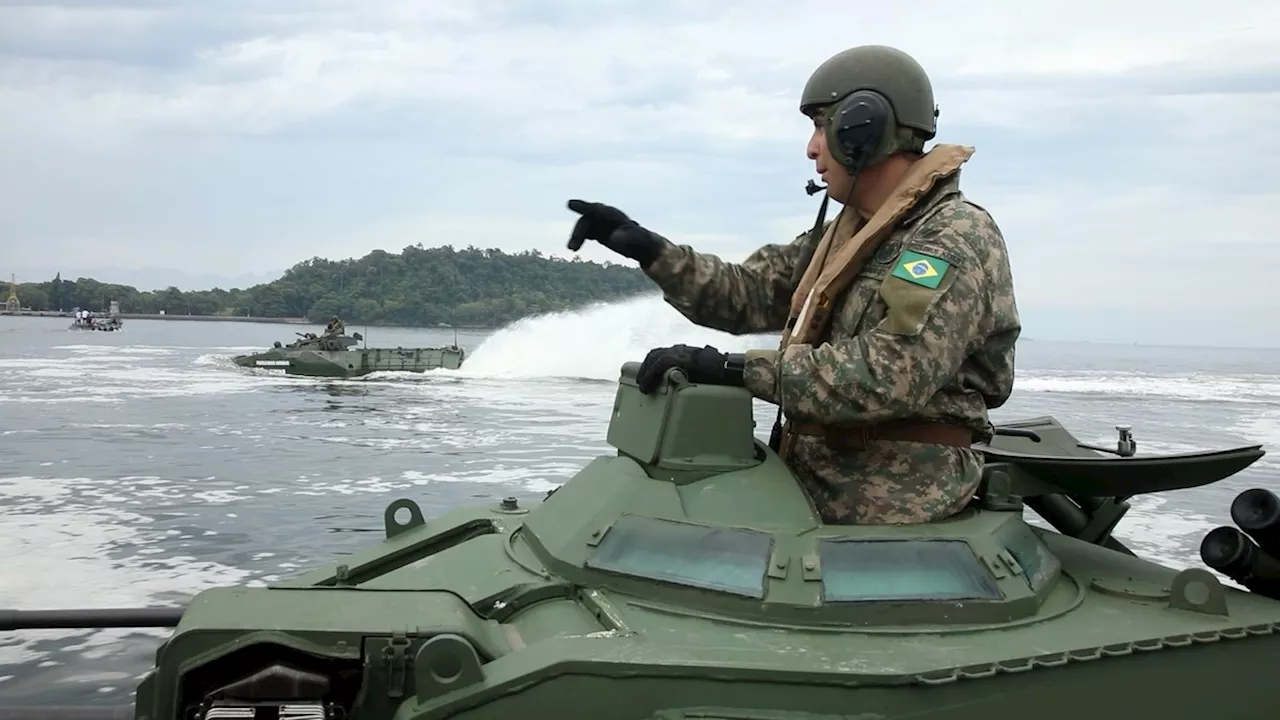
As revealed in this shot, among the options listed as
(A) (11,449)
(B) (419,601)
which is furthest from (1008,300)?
(A) (11,449)

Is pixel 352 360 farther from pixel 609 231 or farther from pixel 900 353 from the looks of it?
pixel 900 353

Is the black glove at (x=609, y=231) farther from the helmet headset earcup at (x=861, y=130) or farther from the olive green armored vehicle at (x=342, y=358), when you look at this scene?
the olive green armored vehicle at (x=342, y=358)

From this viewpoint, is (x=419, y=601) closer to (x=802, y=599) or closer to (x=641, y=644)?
(x=641, y=644)

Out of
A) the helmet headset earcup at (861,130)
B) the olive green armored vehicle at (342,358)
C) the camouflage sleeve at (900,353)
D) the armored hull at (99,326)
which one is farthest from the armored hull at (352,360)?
the armored hull at (99,326)

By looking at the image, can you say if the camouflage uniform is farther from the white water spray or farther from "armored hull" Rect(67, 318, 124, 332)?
"armored hull" Rect(67, 318, 124, 332)

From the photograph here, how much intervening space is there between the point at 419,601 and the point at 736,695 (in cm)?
99

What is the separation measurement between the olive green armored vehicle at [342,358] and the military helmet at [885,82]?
32.3 metres

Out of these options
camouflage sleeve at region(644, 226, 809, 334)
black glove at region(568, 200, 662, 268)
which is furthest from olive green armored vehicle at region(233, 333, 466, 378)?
black glove at region(568, 200, 662, 268)

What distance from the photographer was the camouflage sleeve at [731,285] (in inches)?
198

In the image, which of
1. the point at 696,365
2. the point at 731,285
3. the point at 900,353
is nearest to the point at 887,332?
the point at 900,353

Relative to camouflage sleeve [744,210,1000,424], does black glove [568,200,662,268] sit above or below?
above

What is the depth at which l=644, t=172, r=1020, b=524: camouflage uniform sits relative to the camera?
3.90m

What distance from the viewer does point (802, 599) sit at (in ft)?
11.9

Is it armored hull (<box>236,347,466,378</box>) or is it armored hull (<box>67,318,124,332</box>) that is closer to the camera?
armored hull (<box>236,347,466,378</box>)
